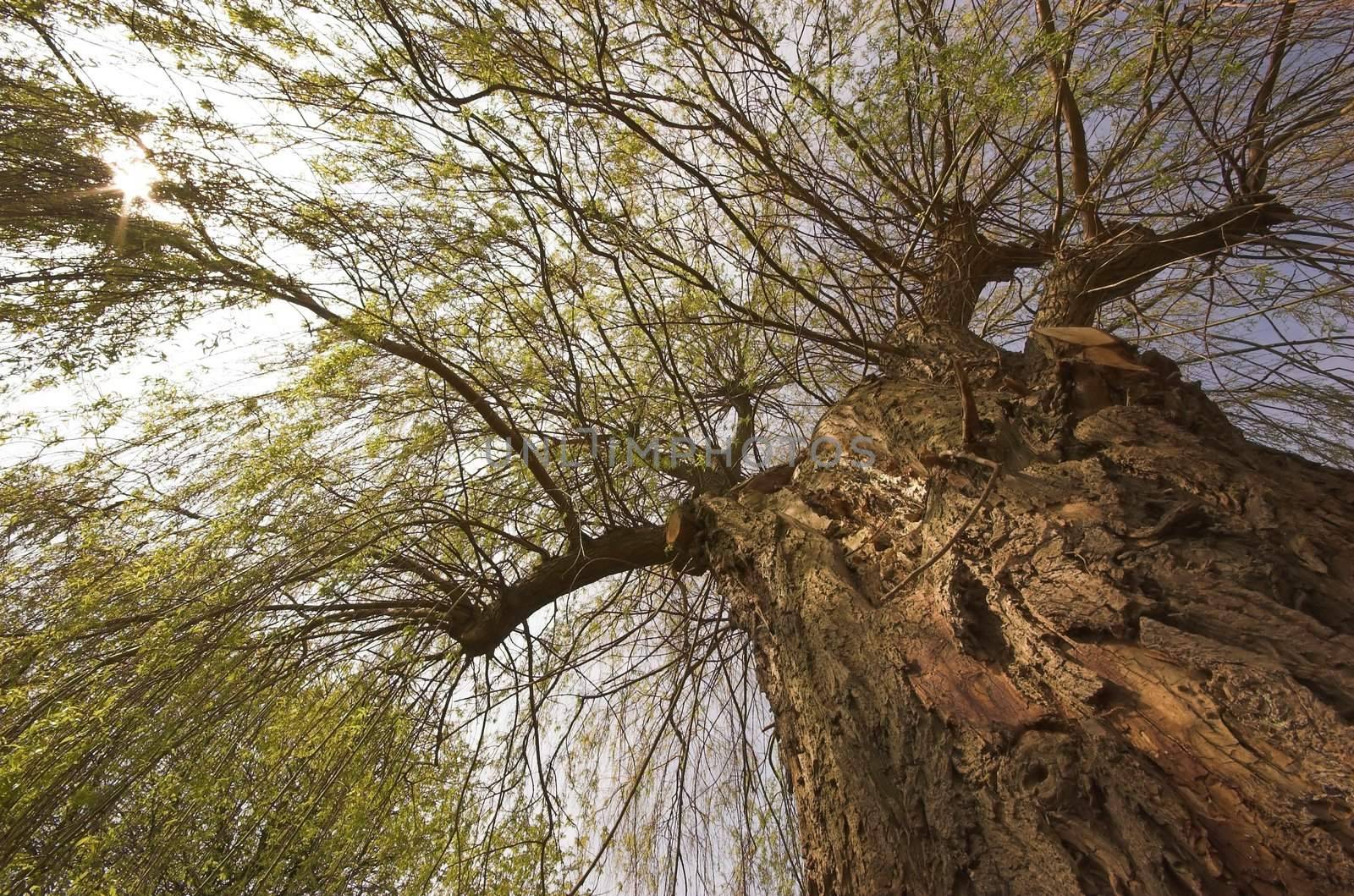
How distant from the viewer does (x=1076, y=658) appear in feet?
3.42

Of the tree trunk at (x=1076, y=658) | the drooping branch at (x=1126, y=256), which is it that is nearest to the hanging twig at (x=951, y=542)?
the tree trunk at (x=1076, y=658)

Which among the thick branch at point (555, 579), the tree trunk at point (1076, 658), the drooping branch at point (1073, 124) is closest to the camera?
the tree trunk at point (1076, 658)

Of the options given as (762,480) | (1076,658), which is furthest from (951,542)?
(762,480)

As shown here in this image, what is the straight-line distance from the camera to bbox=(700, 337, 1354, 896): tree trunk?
0.79 metres

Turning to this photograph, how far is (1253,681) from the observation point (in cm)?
85

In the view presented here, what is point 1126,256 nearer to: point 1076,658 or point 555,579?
point 1076,658

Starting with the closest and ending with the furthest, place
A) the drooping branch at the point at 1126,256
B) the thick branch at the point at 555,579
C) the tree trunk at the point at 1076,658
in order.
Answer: the tree trunk at the point at 1076,658
the drooping branch at the point at 1126,256
the thick branch at the point at 555,579

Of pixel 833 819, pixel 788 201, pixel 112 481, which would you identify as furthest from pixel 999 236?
pixel 112 481

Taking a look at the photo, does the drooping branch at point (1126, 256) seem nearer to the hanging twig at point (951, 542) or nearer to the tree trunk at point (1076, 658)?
the tree trunk at point (1076, 658)

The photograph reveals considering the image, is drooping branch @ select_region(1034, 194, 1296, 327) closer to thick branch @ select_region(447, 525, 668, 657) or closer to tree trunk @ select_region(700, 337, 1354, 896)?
tree trunk @ select_region(700, 337, 1354, 896)

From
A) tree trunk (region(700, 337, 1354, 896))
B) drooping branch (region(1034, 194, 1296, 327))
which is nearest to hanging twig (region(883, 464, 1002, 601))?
tree trunk (region(700, 337, 1354, 896))

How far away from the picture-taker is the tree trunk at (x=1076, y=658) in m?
0.79

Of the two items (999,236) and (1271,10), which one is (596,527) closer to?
(999,236)

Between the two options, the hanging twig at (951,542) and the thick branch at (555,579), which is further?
the thick branch at (555,579)
